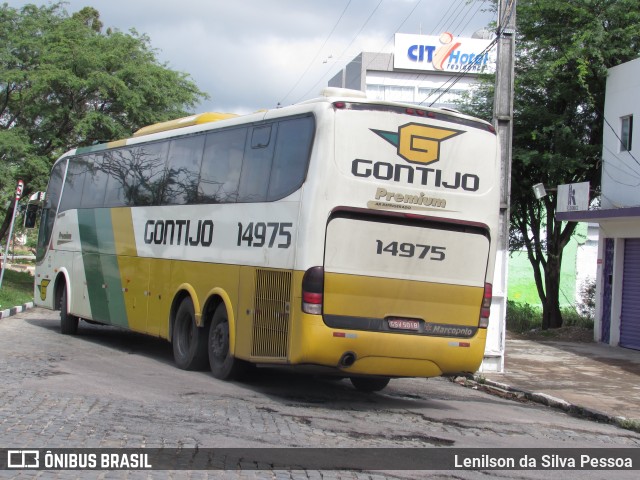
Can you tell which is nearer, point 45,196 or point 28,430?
point 28,430

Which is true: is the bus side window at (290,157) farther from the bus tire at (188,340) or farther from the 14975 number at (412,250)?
the bus tire at (188,340)

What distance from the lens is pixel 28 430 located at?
299 inches

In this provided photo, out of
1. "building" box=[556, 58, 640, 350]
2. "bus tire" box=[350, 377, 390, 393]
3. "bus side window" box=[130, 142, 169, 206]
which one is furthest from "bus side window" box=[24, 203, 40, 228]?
"building" box=[556, 58, 640, 350]

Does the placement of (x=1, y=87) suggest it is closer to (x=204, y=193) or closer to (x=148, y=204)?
(x=148, y=204)

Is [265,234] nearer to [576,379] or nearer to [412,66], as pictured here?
[576,379]

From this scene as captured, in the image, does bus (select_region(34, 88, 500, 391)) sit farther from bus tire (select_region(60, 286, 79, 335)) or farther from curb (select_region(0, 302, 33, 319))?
curb (select_region(0, 302, 33, 319))

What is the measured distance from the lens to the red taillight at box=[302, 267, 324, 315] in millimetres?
9773

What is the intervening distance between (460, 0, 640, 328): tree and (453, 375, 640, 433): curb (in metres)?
10.1

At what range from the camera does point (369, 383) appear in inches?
482

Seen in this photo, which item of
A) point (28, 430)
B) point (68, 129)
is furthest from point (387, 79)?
point (28, 430)

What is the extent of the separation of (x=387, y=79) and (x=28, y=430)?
74.5 meters

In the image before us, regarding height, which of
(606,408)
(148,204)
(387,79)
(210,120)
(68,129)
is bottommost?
(606,408)

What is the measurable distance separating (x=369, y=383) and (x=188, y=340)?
2991 mm

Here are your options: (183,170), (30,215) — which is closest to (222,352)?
(183,170)
